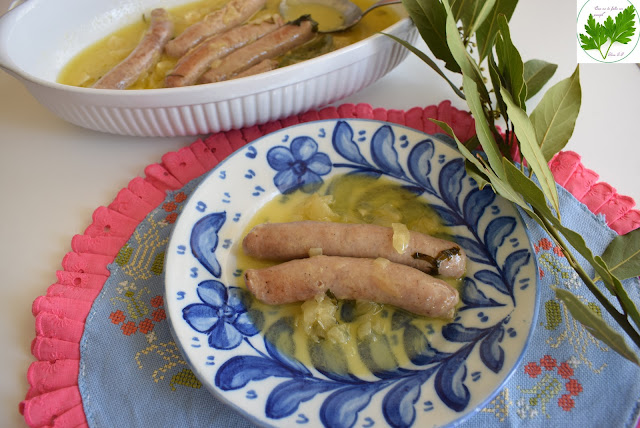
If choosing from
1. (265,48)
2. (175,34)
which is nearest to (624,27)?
(265,48)

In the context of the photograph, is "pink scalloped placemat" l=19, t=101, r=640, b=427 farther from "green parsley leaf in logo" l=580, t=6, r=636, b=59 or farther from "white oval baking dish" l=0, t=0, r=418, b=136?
"green parsley leaf in logo" l=580, t=6, r=636, b=59

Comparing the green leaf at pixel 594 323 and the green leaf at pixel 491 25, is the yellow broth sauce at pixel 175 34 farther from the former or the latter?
the green leaf at pixel 594 323

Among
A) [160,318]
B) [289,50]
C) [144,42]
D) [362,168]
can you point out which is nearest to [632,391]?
[362,168]

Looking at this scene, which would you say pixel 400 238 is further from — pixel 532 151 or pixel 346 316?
pixel 532 151

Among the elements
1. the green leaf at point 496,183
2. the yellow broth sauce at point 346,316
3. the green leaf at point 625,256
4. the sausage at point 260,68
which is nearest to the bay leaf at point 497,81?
the green leaf at point 496,183

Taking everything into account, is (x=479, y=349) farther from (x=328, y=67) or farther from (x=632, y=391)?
(x=328, y=67)
